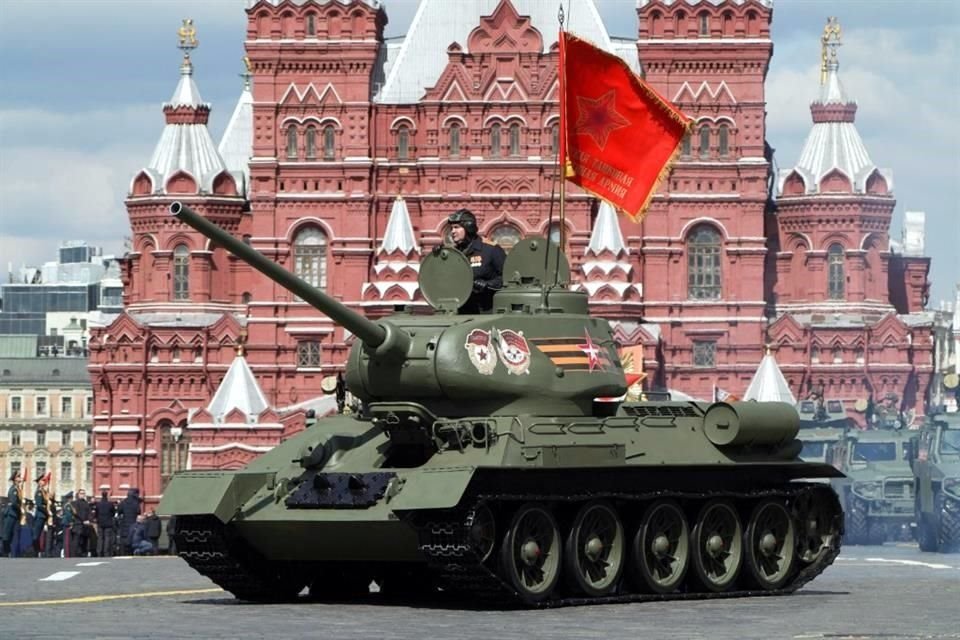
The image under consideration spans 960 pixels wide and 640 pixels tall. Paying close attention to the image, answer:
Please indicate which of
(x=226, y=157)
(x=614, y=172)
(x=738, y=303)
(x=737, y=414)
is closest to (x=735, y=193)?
(x=738, y=303)

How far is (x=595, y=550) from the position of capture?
2019 centimetres

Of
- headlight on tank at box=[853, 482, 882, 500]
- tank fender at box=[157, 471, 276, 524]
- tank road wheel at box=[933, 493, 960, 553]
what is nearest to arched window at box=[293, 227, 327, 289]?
headlight on tank at box=[853, 482, 882, 500]

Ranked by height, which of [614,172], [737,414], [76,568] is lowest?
[76,568]

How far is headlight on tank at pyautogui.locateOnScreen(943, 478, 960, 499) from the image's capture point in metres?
35.2

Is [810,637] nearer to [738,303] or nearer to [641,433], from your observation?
[641,433]

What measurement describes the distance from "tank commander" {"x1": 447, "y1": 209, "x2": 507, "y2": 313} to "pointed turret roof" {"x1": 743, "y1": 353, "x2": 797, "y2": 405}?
53.0 m

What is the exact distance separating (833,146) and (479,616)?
65.6m

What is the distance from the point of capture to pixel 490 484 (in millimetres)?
19297

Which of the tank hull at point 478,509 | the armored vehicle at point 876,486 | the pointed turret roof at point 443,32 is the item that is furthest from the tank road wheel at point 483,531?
the pointed turret roof at point 443,32

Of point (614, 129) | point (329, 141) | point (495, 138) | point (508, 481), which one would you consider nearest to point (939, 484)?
point (614, 129)

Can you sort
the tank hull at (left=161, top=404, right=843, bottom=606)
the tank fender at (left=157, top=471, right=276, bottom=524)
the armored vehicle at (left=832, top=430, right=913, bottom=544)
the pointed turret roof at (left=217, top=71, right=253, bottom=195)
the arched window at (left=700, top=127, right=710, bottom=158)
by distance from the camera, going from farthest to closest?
the pointed turret roof at (left=217, top=71, right=253, bottom=195) < the arched window at (left=700, top=127, right=710, bottom=158) < the armored vehicle at (left=832, top=430, right=913, bottom=544) < the tank fender at (left=157, top=471, right=276, bottom=524) < the tank hull at (left=161, top=404, right=843, bottom=606)

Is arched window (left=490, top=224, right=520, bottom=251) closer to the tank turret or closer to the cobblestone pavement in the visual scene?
the cobblestone pavement

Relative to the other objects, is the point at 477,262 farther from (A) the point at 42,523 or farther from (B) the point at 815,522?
(A) the point at 42,523

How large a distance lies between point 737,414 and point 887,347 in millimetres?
Answer: 59614
